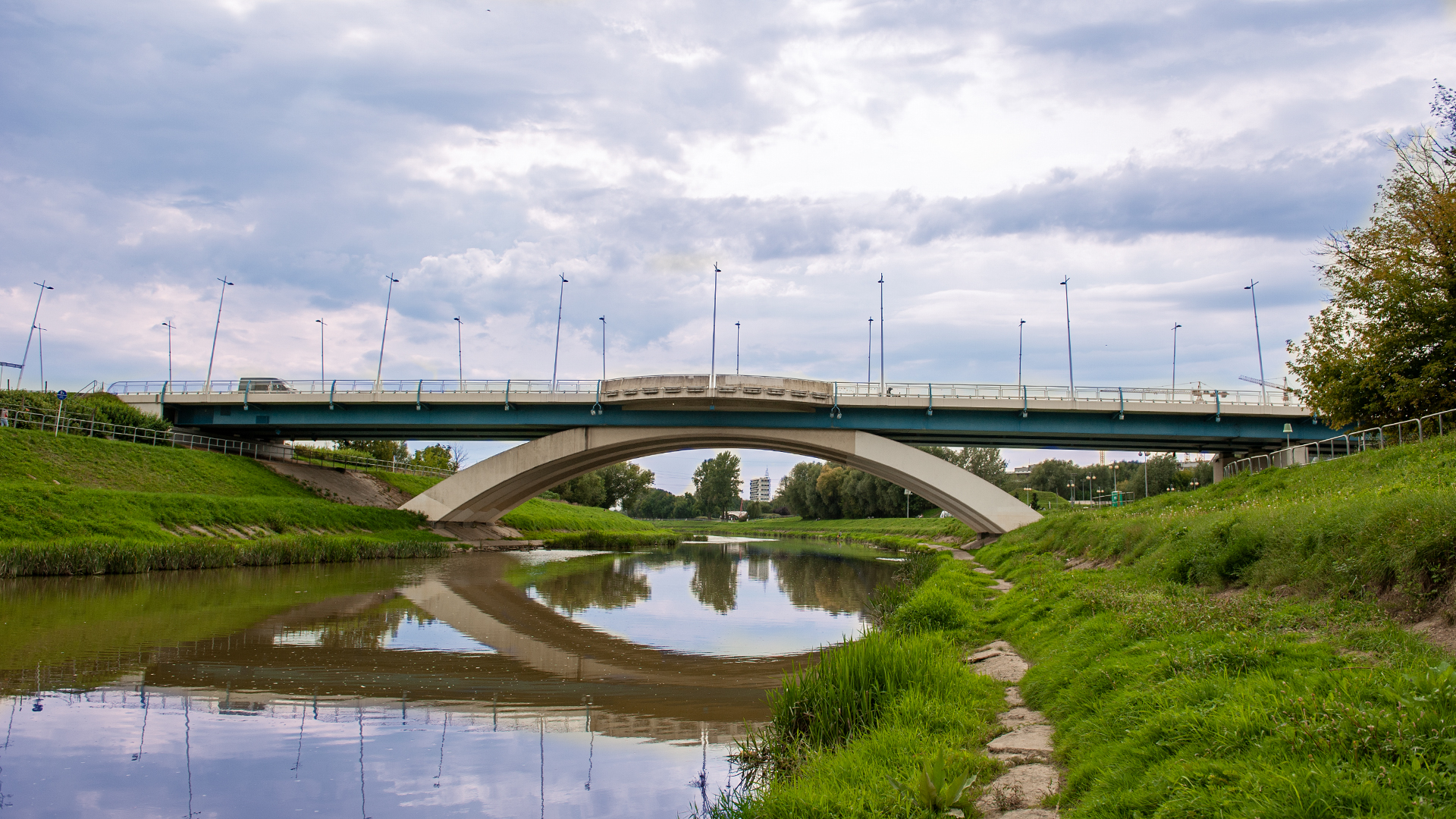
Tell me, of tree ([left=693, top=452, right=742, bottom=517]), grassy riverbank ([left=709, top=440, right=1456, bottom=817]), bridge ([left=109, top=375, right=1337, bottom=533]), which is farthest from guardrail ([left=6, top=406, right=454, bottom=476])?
tree ([left=693, top=452, right=742, bottom=517])

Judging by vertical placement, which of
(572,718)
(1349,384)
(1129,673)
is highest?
(1349,384)

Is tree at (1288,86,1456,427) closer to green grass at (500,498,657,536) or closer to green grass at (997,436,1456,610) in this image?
green grass at (997,436,1456,610)

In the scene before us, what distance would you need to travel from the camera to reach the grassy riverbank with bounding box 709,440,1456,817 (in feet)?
13.9

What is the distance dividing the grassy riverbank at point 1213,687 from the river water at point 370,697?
5.63 feet

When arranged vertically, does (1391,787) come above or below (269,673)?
above

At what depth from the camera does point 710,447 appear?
47844 millimetres

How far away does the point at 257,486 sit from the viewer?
137 ft

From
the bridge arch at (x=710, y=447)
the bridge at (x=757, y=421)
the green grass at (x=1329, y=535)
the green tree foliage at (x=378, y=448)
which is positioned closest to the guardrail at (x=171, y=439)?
the bridge at (x=757, y=421)

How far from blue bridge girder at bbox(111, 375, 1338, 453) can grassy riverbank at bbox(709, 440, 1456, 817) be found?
25913 mm

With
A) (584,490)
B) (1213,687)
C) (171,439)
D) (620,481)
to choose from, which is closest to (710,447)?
(171,439)

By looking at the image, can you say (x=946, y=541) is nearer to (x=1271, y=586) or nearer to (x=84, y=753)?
(x=1271, y=586)

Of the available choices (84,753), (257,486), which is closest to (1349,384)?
(84,753)

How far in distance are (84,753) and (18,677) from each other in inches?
173

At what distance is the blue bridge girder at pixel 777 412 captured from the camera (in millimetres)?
38719
